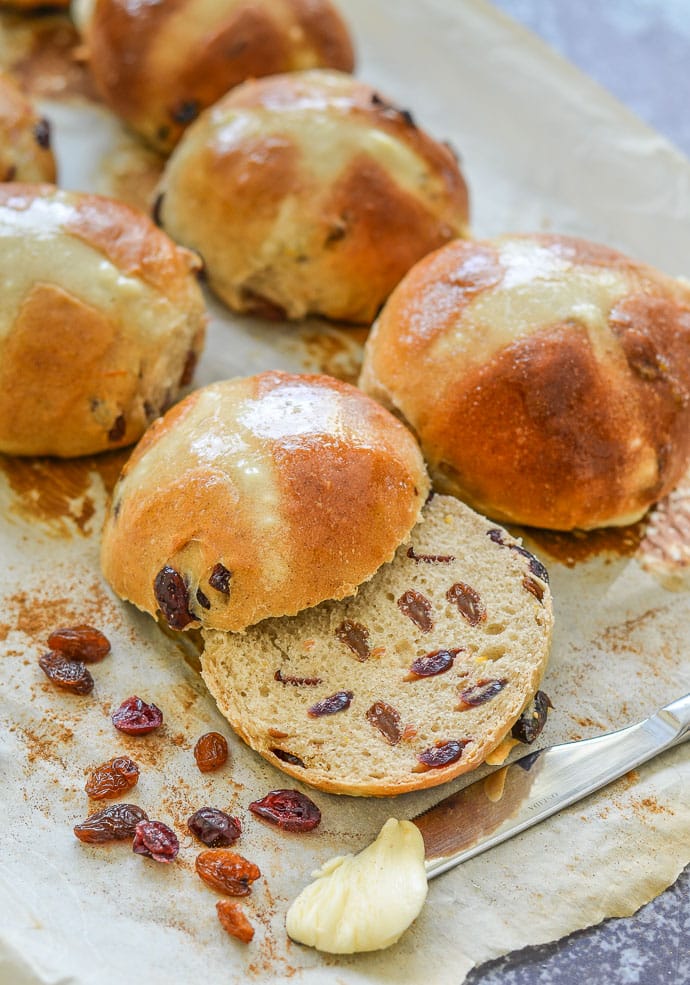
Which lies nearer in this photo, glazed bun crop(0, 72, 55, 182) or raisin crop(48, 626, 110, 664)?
raisin crop(48, 626, 110, 664)

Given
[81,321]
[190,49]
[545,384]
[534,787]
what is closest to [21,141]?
[190,49]

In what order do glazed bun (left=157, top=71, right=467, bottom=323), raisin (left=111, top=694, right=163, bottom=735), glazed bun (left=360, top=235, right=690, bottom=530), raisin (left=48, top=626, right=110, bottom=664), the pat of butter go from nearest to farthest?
the pat of butter
raisin (left=111, top=694, right=163, bottom=735)
raisin (left=48, top=626, right=110, bottom=664)
glazed bun (left=360, top=235, right=690, bottom=530)
glazed bun (left=157, top=71, right=467, bottom=323)

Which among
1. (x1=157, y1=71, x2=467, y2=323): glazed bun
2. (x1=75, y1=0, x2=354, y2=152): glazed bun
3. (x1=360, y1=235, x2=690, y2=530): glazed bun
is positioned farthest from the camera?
(x1=75, y1=0, x2=354, y2=152): glazed bun

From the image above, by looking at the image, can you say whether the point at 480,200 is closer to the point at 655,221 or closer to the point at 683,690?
the point at 655,221

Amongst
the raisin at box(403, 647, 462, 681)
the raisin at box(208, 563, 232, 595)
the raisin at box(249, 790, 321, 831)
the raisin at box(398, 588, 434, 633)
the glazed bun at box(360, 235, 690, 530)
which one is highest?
the glazed bun at box(360, 235, 690, 530)

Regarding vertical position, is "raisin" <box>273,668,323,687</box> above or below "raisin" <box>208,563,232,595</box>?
below

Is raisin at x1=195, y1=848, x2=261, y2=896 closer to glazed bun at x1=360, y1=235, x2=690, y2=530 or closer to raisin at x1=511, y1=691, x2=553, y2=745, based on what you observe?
raisin at x1=511, y1=691, x2=553, y2=745

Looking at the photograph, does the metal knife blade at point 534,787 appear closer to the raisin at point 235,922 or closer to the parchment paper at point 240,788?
the parchment paper at point 240,788

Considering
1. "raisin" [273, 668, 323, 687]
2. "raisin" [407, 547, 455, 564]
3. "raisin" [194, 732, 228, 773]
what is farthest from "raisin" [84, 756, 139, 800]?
"raisin" [407, 547, 455, 564]
